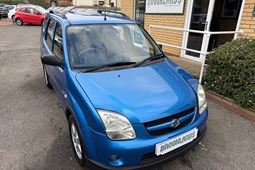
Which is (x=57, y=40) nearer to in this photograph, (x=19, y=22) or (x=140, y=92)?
(x=140, y=92)

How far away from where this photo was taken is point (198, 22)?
5.82 metres

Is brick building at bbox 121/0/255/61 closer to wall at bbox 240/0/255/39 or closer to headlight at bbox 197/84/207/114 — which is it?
wall at bbox 240/0/255/39

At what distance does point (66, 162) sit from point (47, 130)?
2.75 feet

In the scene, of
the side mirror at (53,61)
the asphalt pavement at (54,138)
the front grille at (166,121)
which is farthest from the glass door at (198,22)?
the side mirror at (53,61)

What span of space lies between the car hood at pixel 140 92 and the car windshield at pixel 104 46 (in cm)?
28

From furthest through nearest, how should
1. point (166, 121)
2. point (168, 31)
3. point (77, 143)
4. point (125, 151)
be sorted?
1. point (168, 31)
2. point (77, 143)
3. point (166, 121)
4. point (125, 151)

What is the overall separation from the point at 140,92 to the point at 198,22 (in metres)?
4.60

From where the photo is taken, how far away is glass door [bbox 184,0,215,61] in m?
5.38

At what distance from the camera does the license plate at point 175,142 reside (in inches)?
74.3

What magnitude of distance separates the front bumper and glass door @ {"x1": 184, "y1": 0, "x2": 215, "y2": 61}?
430 centimetres

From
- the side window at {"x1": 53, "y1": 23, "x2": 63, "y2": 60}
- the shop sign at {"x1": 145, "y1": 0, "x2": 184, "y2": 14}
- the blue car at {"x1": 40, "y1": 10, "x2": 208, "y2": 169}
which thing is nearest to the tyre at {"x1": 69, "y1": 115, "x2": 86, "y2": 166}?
the blue car at {"x1": 40, "y1": 10, "x2": 208, "y2": 169}

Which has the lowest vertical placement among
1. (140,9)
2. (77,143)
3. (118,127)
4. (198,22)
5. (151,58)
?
(77,143)

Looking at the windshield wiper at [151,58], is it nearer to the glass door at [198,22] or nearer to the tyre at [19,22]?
the glass door at [198,22]

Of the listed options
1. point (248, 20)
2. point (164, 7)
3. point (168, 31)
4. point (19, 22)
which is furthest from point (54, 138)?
point (19, 22)
